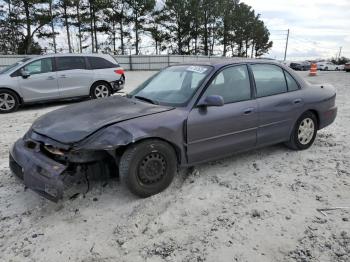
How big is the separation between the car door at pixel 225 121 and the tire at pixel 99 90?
648 cm

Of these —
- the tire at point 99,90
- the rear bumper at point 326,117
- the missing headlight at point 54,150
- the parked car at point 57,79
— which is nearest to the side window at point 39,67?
the parked car at point 57,79

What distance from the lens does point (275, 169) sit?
4445mm

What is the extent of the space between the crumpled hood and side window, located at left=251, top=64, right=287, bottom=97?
57.5 inches

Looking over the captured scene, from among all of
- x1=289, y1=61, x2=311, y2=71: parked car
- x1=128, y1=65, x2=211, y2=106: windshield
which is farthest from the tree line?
x1=128, y1=65, x2=211, y2=106: windshield

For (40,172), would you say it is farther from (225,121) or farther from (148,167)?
(225,121)

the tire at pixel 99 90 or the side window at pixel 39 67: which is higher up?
the side window at pixel 39 67

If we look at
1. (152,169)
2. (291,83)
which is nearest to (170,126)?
(152,169)

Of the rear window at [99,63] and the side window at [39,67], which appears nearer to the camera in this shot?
the side window at [39,67]

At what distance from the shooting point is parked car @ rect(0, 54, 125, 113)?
866 centimetres

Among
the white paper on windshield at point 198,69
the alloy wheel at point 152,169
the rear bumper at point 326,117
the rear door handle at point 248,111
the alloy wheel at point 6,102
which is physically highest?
the white paper on windshield at point 198,69

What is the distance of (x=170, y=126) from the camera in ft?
11.8

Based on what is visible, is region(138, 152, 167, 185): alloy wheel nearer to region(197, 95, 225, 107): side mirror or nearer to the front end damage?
the front end damage

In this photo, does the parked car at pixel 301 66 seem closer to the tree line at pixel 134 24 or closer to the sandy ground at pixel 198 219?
the tree line at pixel 134 24

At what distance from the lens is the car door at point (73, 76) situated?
366 inches
